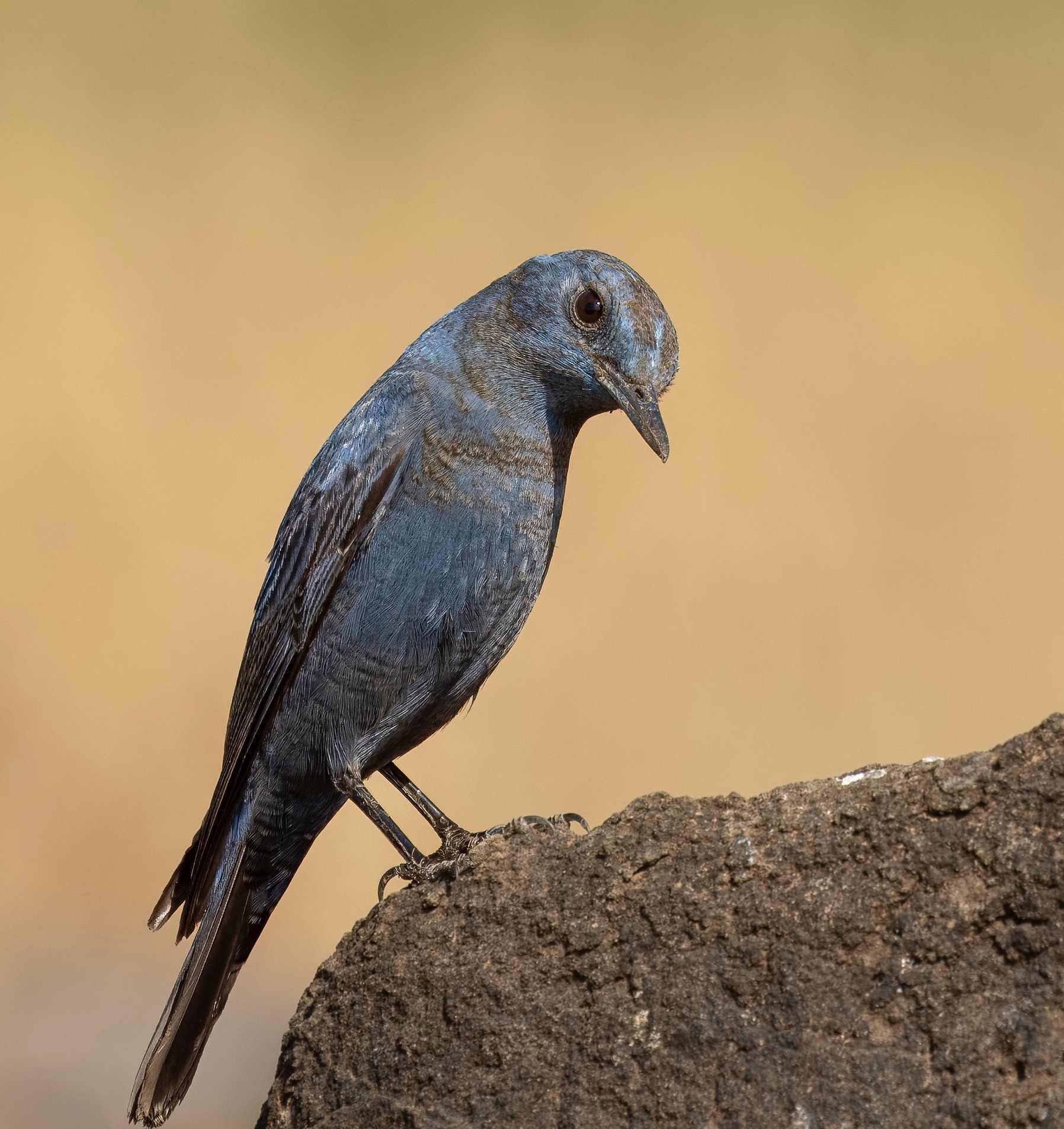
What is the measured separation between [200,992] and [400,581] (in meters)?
1.58

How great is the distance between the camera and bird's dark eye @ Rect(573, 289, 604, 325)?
468cm

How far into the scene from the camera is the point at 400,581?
4621 mm

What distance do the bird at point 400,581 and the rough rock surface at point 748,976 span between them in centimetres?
90

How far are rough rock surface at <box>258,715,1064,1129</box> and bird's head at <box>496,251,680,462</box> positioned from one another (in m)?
1.56

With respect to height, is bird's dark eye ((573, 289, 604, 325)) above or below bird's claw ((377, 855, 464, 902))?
above

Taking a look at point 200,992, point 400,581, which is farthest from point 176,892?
point 400,581

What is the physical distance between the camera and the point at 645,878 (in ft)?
11.0

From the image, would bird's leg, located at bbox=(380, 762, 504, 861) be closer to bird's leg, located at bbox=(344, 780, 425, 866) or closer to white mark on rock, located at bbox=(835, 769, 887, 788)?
bird's leg, located at bbox=(344, 780, 425, 866)

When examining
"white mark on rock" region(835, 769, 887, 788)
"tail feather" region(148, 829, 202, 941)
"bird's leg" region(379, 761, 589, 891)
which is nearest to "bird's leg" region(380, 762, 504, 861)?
"bird's leg" region(379, 761, 589, 891)

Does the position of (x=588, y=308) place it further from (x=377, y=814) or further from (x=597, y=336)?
(x=377, y=814)

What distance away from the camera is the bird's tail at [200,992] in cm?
456

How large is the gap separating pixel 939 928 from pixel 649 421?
2.04 m

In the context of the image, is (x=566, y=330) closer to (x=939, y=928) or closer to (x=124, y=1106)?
(x=939, y=928)

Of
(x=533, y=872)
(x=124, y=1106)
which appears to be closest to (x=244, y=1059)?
(x=124, y=1106)
